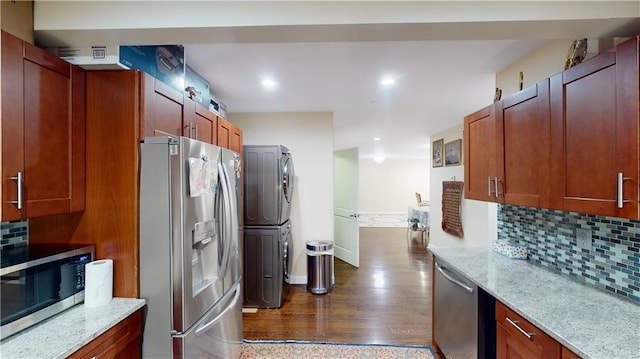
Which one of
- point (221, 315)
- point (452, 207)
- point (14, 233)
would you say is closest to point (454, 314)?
point (221, 315)

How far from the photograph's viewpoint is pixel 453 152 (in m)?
4.96

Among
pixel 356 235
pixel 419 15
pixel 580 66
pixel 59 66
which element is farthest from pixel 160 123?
pixel 356 235

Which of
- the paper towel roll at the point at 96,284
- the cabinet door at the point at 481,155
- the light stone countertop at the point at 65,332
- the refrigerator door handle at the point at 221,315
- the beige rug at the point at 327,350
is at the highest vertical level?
the cabinet door at the point at 481,155

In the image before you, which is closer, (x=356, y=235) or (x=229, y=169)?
(x=229, y=169)

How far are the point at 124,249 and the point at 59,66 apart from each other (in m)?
0.94

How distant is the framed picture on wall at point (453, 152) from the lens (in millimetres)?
4748

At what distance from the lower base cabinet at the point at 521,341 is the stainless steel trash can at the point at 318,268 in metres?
2.30

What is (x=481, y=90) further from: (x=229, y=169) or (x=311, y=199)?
(x=229, y=169)

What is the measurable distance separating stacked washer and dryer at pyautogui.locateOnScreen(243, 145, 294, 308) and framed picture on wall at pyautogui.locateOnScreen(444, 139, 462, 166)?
320cm

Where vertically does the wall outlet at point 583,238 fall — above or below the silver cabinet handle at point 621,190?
below

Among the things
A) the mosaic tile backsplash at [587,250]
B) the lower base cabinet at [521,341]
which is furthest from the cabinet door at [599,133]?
the lower base cabinet at [521,341]

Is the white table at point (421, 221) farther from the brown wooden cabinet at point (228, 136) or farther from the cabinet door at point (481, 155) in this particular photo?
the brown wooden cabinet at point (228, 136)

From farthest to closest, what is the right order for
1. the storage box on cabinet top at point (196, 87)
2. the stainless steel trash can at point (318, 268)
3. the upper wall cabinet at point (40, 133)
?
the stainless steel trash can at point (318, 268) → the storage box on cabinet top at point (196, 87) → the upper wall cabinet at point (40, 133)

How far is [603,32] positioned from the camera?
135cm
